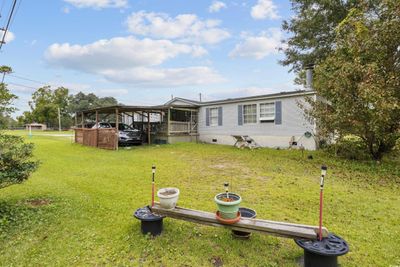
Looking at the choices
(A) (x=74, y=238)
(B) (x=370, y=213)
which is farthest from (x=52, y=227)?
(B) (x=370, y=213)

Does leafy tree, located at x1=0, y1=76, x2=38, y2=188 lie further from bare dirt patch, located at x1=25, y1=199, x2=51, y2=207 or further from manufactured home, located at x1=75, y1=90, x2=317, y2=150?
manufactured home, located at x1=75, y1=90, x2=317, y2=150

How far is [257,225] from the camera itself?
2.87m

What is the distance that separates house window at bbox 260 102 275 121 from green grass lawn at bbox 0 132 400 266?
18.2 ft

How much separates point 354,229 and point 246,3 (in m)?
11.6

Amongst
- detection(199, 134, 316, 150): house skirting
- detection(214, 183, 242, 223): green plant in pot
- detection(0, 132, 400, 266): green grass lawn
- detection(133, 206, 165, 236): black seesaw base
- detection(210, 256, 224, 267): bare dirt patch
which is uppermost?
detection(199, 134, 316, 150): house skirting

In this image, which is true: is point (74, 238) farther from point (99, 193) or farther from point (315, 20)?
point (315, 20)

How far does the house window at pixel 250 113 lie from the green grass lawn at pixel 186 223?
247 inches

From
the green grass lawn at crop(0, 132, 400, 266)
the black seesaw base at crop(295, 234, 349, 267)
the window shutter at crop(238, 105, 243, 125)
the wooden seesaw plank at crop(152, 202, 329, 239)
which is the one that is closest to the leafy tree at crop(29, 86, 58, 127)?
the window shutter at crop(238, 105, 243, 125)

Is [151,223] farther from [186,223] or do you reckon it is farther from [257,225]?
[257,225]

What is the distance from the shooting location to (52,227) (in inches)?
144

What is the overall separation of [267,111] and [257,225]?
430 inches

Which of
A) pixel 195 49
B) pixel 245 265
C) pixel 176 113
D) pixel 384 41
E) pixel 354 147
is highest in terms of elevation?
pixel 195 49

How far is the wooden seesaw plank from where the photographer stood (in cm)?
264

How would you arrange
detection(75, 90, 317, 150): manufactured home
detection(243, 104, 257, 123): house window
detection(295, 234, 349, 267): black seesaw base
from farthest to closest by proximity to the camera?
detection(243, 104, 257, 123): house window
detection(75, 90, 317, 150): manufactured home
detection(295, 234, 349, 267): black seesaw base
